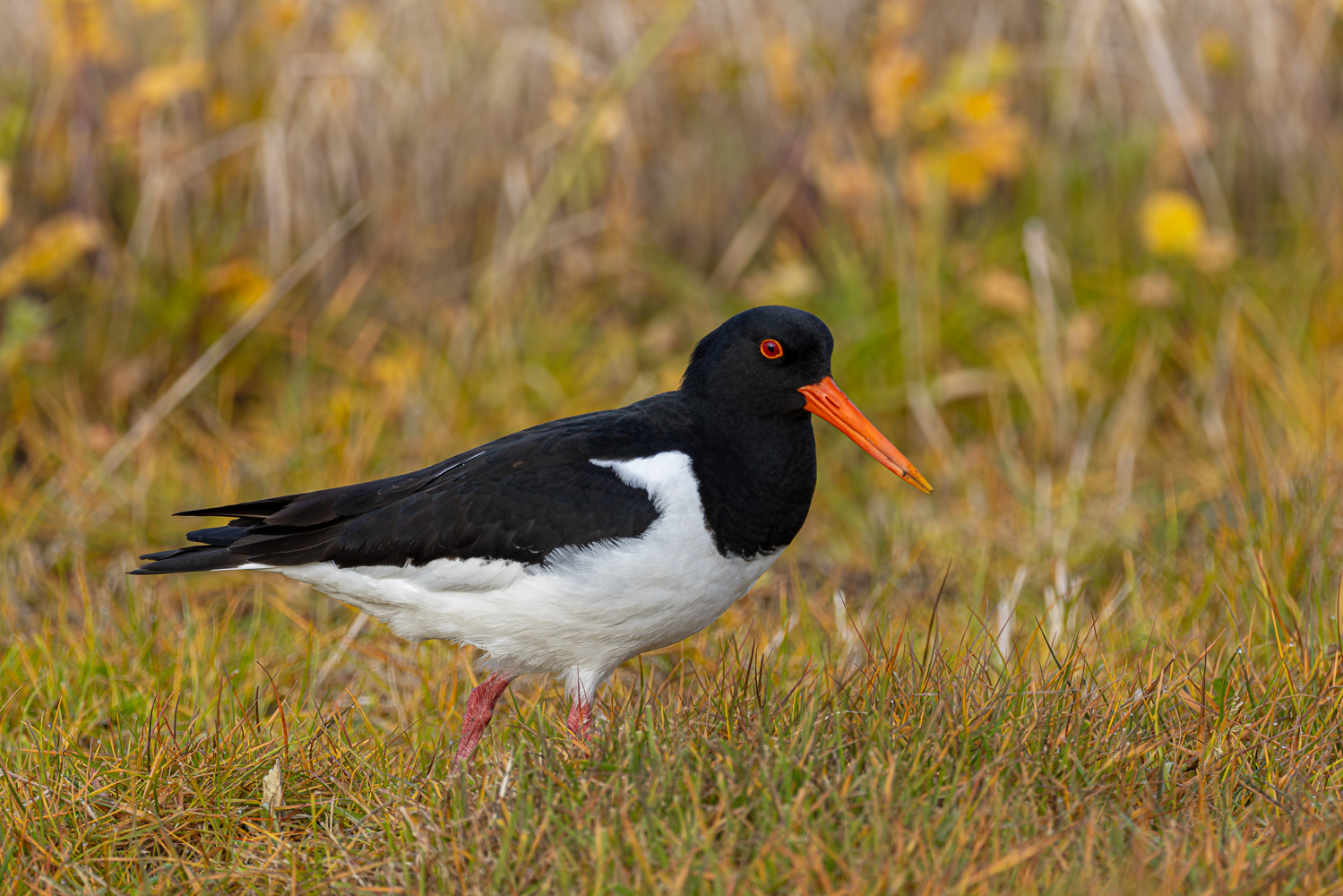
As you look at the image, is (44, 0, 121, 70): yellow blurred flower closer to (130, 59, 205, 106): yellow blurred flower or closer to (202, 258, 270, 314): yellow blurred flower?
(130, 59, 205, 106): yellow blurred flower

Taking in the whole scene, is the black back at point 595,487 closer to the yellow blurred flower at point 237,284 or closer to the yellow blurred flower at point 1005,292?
the yellow blurred flower at point 237,284

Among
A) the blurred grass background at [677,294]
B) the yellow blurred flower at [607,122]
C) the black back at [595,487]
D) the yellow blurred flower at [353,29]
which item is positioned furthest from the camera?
the yellow blurred flower at [353,29]

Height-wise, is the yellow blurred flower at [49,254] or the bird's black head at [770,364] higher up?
the yellow blurred flower at [49,254]

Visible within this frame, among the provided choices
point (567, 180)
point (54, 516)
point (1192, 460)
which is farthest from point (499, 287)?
point (1192, 460)

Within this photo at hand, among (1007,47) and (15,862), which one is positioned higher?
(1007,47)

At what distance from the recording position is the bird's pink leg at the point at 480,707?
3.34m

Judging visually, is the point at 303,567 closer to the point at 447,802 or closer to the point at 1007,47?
the point at 447,802

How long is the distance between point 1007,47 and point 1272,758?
167 inches

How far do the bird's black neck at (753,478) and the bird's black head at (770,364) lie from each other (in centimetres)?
4

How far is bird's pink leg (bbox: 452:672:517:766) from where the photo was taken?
3.34 meters

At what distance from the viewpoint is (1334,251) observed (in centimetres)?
594

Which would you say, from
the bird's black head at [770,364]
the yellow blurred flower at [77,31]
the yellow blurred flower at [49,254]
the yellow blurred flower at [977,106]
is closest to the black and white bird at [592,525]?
the bird's black head at [770,364]

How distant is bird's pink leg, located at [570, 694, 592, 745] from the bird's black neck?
1.71 ft

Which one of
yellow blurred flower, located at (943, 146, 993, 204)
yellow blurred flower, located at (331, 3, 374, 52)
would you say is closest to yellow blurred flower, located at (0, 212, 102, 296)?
yellow blurred flower, located at (331, 3, 374, 52)
